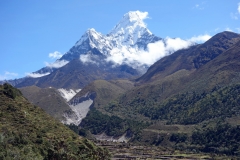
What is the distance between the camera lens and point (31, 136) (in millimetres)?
108625

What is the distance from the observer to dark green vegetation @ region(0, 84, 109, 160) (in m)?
93.9

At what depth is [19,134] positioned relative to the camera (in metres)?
103

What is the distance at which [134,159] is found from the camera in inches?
7293

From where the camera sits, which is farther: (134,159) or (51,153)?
(134,159)

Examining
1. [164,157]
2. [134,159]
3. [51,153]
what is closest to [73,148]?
[51,153]

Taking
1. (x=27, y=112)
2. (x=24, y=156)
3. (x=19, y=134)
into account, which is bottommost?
(x=24, y=156)

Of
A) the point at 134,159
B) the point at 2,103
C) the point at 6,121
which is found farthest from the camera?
the point at 134,159

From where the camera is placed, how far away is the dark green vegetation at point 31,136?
93938 millimetres

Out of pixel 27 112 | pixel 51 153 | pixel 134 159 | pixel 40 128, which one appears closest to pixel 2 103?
pixel 27 112

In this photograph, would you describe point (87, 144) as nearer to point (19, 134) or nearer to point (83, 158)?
point (83, 158)

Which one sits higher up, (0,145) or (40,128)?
(40,128)

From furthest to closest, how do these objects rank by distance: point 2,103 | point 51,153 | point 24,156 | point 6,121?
point 2,103
point 6,121
point 51,153
point 24,156

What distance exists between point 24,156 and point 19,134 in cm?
1915

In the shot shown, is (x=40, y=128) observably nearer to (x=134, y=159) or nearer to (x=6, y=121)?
(x=6, y=121)
